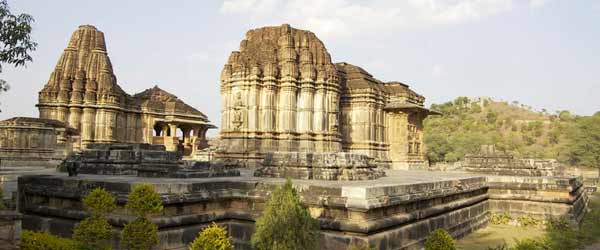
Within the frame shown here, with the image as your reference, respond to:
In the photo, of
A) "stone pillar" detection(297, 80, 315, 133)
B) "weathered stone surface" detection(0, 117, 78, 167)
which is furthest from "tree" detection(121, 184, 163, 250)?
"weathered stone surface" detection(0, 117, 78, 167)

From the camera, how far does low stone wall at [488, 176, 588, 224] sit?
12624 millimetres

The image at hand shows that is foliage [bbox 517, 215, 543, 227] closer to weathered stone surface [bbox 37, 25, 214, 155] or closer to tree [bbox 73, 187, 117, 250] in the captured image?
tree [bbox 73, 187, 117, 250]

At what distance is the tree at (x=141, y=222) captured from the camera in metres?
6.64

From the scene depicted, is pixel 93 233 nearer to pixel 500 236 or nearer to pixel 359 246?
pixel 359 246

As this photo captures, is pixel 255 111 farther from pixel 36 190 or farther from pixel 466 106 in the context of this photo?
pixel 466 106

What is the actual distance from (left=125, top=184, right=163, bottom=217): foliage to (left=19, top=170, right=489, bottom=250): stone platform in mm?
292

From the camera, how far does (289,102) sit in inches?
752

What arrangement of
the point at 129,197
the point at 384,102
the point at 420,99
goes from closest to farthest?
the point at 129,197 → the point at 384,102 → the point at 420,99

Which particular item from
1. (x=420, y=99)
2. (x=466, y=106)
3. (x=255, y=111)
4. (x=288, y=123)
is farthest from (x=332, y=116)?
(x=466, y=106)

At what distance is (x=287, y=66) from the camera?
1923 cm

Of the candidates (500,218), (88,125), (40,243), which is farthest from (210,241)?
(88,125)

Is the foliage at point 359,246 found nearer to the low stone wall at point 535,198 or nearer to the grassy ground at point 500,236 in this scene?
the grassy ground at point 500,236

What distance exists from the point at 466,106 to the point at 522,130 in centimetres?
1450

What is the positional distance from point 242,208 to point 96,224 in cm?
245
